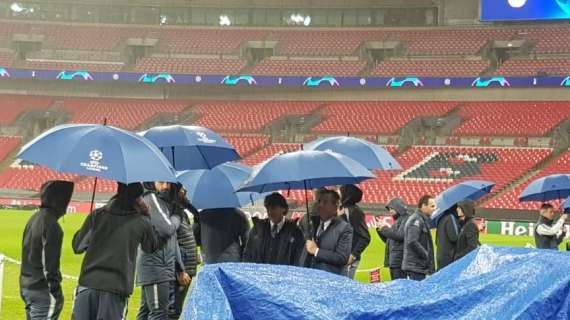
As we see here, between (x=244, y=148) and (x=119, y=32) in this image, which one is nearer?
(x=244, y=148)

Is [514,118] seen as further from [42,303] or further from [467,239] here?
[42,303]

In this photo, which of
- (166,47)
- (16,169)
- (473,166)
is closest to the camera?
(473,166)

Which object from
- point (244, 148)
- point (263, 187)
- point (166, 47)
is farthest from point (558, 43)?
point (263, 187)

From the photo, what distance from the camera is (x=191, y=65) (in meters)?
56.9

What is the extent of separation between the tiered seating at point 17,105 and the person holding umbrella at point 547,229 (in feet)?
158

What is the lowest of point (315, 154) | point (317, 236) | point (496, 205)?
point (496, 205)

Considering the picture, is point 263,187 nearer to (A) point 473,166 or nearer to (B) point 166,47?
(A) point 473,166

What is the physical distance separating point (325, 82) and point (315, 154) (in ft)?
146

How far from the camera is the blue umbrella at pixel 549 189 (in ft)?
49.2

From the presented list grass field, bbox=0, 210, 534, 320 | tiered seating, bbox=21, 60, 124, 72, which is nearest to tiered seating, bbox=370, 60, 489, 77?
tiered seating, bbox=21, 60, 124, 72

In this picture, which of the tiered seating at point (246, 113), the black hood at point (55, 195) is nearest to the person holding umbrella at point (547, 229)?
the black hood at point (55, 195)

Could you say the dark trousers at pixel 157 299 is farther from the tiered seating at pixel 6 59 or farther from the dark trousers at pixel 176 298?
the tiered seating at pixel 6 59

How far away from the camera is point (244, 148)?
171 feet

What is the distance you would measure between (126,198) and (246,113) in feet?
160
